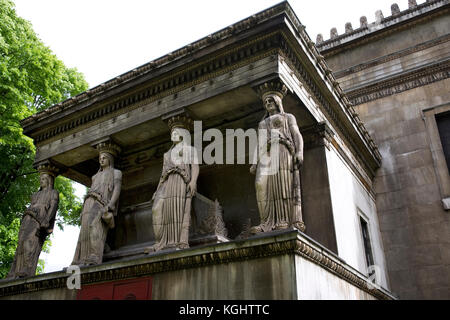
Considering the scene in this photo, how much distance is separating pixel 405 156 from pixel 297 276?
32.9 ft

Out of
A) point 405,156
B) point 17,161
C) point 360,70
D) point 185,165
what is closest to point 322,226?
point 185,165

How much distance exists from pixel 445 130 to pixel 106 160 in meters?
11.5

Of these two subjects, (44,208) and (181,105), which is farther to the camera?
(44,208)

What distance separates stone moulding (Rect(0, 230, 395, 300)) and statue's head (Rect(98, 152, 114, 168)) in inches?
127

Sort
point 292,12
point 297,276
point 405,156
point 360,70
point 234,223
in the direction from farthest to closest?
point 360,70 → point 405,156 → point 234,223 → point 292,12 → point 297,276

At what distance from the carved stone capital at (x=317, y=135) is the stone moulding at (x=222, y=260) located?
12.0ft

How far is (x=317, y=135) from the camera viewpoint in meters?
11.2

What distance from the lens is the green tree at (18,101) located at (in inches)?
641

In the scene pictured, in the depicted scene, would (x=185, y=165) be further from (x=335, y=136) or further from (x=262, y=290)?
(x=335, y=136)

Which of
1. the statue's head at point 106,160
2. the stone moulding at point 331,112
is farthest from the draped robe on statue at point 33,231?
the stone moulding at point 331,112

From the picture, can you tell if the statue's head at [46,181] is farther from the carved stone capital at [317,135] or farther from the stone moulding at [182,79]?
the carved stone capital at [317,135]

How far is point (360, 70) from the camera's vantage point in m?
17.3

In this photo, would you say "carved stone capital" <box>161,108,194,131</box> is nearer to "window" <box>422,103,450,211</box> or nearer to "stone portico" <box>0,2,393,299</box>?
"stone portico" <box>0,2,393,299</box>

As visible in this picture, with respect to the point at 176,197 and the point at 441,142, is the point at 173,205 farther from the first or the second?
the point at 441,142
